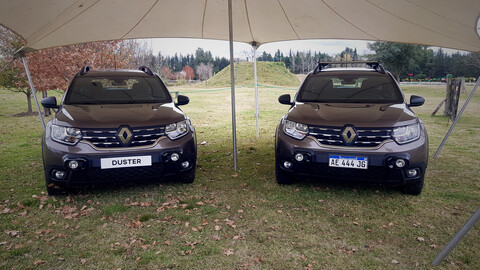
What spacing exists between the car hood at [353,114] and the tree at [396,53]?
124 feet

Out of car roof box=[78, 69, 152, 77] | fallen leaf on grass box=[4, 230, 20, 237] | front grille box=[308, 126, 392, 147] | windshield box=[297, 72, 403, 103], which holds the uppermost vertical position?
car roof box=[78, 69, 152, 77]

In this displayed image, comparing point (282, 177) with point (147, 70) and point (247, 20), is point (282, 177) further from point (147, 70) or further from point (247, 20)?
point (247, 20)

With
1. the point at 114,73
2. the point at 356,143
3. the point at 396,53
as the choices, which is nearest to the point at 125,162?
the point at 114,73

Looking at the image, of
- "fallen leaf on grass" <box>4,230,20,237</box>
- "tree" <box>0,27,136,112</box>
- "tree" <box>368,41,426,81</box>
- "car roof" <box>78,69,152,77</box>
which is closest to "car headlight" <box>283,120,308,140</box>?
"car roof" <box>78,69,152,77</box>

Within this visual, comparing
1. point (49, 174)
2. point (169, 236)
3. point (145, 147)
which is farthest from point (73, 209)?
point (169, 236)

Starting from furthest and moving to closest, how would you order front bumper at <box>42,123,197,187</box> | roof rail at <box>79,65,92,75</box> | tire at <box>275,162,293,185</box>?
roof rail at <box>79,65,92,75</box>
tire at <box>275,162,293,185</box>
front bumper at <box>42,123,197,187</box>

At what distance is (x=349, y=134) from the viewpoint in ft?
13.2

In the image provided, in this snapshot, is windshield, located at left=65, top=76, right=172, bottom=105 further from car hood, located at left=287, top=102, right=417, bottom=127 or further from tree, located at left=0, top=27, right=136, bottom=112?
tree, located at left=0, top=27, right=136, bottom=112

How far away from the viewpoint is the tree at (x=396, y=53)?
37875mm

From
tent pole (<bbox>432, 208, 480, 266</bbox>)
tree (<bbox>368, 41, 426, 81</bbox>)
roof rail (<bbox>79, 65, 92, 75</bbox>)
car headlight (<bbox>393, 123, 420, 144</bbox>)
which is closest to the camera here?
tent pole (<bbox>432, 208, 480, 266</bbox>)

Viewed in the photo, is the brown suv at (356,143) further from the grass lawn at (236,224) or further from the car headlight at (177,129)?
the car headlight at (177,129)

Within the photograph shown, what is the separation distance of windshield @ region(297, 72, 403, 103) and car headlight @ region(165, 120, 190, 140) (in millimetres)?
1918

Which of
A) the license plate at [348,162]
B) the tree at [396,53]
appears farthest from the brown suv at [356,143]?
the tree at [396,53]

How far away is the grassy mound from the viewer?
55.1 m
